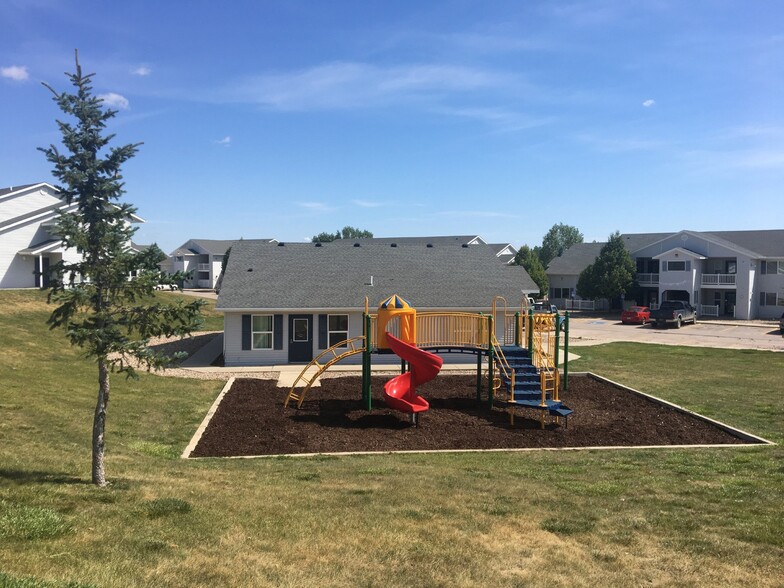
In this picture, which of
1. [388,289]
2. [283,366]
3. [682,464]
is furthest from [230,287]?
[682,464]

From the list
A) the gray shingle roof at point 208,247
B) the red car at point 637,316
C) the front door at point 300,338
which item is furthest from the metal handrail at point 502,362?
the gray shingle roof at point 208,247

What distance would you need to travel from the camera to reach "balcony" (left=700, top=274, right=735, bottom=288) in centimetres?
5206

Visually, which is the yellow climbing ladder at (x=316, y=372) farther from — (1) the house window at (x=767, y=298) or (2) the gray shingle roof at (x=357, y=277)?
(1) the house window at (x=767, y=298)

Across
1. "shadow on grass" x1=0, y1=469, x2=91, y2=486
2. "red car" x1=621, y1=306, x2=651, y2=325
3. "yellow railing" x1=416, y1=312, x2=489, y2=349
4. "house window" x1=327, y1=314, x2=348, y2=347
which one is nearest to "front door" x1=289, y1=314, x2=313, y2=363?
"house window" x1=327, y1=314, x2=348, y2=347

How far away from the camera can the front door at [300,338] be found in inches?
1075

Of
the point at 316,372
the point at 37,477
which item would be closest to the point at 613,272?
the point at 316,372

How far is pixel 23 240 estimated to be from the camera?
41656mm

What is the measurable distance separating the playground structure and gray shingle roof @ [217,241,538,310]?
542cm

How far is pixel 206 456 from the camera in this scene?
1320 cm

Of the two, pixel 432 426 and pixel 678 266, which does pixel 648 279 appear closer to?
pixel 678 266

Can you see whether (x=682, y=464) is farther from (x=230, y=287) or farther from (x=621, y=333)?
(x=621, y=333)

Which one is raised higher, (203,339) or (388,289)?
(388,289)

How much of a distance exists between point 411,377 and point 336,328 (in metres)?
10.9

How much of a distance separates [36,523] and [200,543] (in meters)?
1.87
